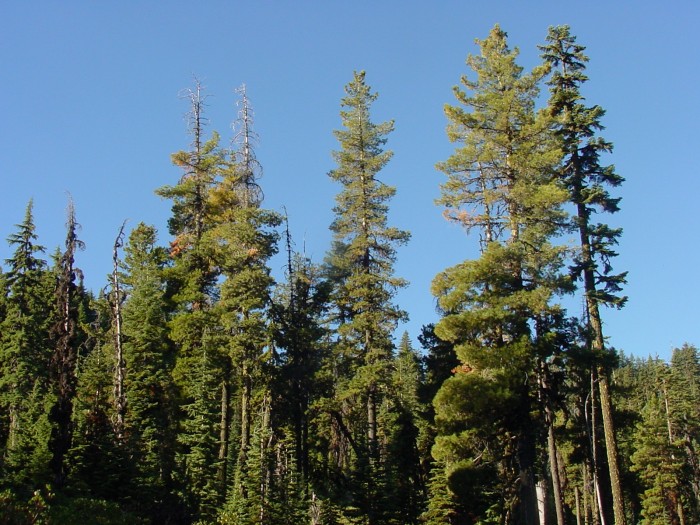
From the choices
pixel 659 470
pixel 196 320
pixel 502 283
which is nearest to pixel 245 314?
pixel 196 320

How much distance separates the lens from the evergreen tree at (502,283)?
2425 cm

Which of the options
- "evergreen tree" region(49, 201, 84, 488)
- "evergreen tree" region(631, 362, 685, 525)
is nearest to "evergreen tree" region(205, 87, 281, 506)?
"evergreen tree" region(49, 201, 84, 488)

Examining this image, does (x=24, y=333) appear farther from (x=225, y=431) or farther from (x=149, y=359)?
(x=225, y=431)

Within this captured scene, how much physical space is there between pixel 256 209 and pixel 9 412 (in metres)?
22.1

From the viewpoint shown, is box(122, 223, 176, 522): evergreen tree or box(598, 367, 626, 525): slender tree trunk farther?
box(122, 223, 176, 522): evergreen tree

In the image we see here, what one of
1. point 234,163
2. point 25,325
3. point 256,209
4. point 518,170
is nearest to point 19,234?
point 25,325

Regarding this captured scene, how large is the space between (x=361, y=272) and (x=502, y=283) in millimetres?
11112

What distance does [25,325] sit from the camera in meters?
45.7

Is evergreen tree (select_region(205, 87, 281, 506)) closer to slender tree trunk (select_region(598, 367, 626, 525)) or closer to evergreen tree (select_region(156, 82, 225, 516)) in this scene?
evergreen tree (select_region(156, 82, 225, 516))

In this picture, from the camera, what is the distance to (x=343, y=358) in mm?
35000

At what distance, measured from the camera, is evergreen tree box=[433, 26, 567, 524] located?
24.2 m

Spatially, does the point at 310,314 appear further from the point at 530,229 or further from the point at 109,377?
the point at 530,229

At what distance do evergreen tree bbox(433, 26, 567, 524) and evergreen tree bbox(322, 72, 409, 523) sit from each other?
7.84m

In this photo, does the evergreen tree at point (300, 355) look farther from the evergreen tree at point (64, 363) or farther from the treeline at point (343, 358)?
the evergreen tree at point (64, 363)
